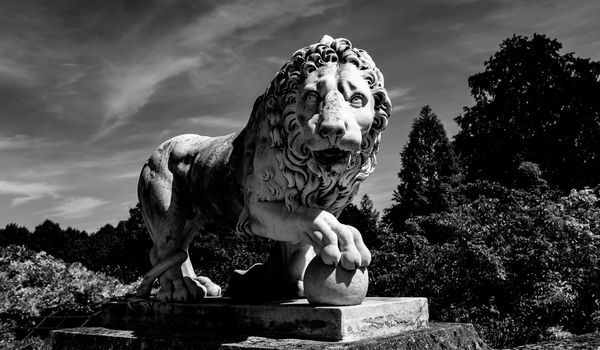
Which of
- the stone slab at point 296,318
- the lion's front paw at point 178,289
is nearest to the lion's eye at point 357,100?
the stone slab at point 296,318

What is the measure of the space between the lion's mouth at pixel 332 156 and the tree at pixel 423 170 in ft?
93.1

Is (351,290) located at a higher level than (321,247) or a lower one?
lower

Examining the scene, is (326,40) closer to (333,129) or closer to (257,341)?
(333,129)

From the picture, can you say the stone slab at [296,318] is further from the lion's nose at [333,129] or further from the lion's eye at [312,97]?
the lion's eye at [312,97]

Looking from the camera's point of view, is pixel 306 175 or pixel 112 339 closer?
pixel 306 175

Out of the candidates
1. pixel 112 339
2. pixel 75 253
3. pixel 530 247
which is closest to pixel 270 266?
pixel 112 339

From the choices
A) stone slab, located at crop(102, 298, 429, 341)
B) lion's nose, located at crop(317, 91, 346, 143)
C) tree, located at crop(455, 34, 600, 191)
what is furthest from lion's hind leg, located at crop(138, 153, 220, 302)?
tree, located at crop(455, 34, 600, 191)

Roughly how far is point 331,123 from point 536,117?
77.8ft

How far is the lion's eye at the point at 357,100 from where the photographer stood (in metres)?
3.05

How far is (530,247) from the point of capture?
8.95m

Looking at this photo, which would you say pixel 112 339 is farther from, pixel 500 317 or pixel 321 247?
pixel 500 317

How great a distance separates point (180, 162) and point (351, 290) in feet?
6.51

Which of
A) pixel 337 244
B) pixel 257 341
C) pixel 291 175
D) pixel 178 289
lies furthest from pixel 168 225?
pixel 337 244

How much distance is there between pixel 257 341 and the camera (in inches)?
115
